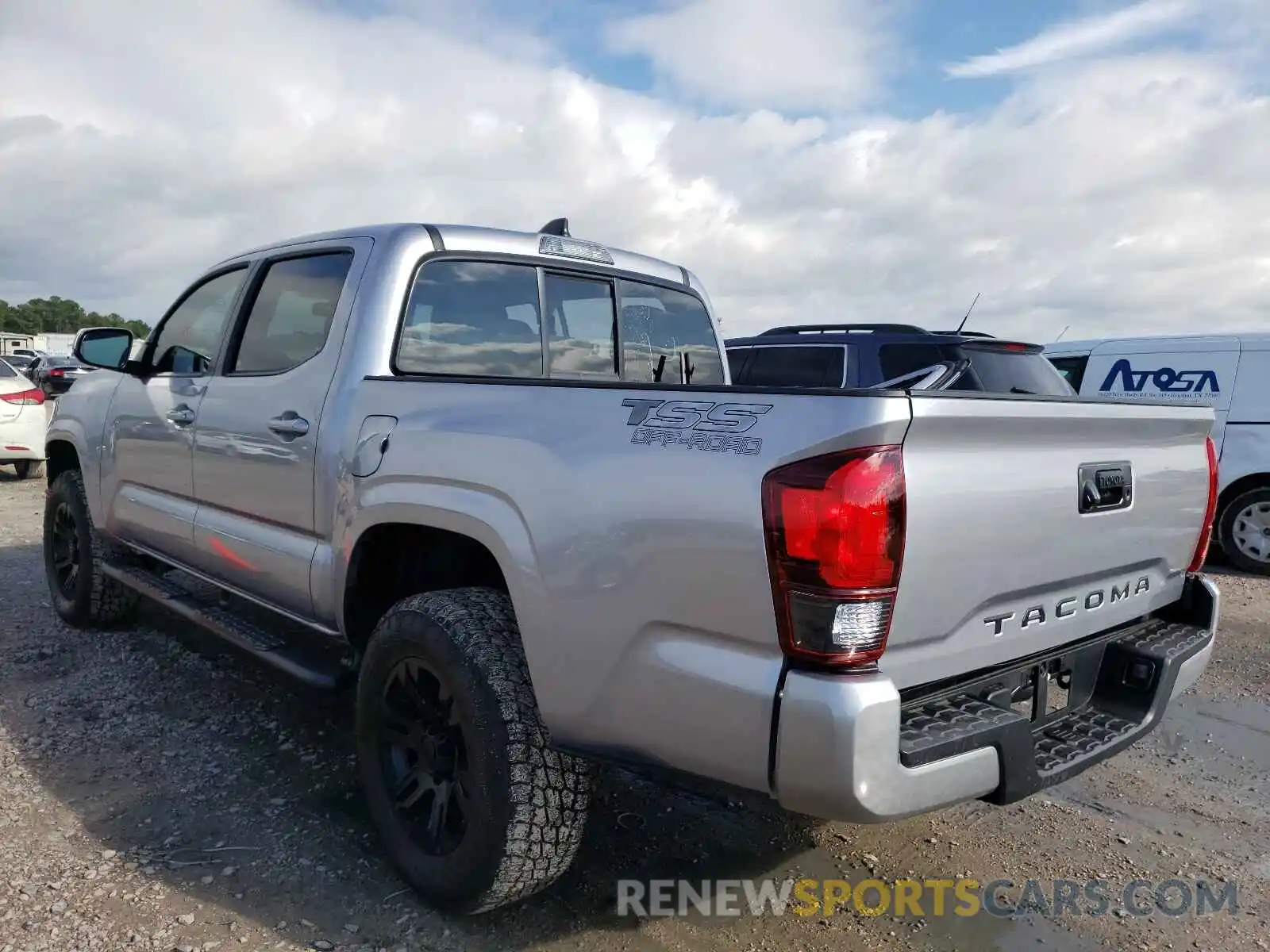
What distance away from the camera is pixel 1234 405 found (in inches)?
307

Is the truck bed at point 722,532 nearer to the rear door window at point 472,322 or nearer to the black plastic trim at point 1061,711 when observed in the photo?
the black plastic trim at point 1061,711

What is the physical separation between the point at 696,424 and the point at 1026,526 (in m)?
0.81

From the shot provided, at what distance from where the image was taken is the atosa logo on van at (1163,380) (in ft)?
26.0

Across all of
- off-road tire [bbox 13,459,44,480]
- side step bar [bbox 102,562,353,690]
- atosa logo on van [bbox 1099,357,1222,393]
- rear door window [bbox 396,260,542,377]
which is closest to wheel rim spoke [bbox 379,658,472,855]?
side step bar [bbox 102,562,353,690]

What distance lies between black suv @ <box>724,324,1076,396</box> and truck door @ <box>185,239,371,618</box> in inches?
107

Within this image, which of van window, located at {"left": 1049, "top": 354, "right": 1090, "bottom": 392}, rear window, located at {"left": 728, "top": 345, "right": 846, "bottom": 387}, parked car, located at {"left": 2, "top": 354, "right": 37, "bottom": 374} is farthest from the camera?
parked car, located at {"left": 2, "top": 354, "right": 37, "bottom": 374}

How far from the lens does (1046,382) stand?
6180 millimetres

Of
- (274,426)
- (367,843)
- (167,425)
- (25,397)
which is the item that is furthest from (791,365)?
(25,397)

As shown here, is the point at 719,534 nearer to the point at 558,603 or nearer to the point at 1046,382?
the point at 558,603

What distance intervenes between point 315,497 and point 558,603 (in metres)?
1.18

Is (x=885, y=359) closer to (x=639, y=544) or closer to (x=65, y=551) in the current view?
(x=639, y=544)

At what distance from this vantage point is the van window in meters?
8.76

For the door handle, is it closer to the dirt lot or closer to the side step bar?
the side step bar

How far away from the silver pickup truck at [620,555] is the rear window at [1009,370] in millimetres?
3251
